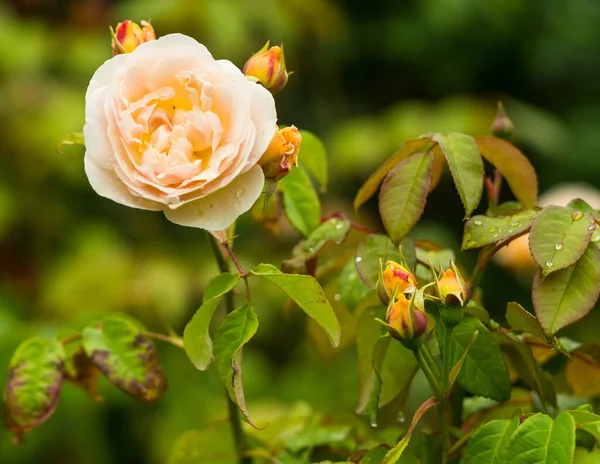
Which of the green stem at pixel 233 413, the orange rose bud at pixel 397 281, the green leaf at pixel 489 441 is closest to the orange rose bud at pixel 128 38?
the green stem at pixel 233 413

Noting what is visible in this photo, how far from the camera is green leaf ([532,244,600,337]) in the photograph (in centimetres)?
56

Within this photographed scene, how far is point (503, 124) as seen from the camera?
76 cm


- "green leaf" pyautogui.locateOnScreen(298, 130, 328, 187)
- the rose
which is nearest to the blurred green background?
"green leaf" pyautogui.locateOnScreen(298, 130, 328, 187)

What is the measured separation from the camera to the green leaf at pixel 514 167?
69 cm

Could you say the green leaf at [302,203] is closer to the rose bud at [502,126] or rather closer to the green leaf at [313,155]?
the green leaf at [313,155]

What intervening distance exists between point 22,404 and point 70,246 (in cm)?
165

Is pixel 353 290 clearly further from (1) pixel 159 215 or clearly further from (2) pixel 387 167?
(1) pixel 159 215

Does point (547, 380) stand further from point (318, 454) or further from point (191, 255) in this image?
point (191, 255)

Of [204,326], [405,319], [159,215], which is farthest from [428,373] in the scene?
[159,215]

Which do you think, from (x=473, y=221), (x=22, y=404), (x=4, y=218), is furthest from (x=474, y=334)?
(x=4, y=218)

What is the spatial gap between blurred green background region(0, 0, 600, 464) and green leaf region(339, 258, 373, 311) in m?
1.08

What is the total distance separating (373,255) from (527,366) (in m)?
0.15

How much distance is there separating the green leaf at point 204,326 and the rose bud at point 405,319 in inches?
4.6

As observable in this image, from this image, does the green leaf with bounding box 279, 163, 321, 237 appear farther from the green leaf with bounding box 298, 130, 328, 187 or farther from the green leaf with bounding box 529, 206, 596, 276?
the green leaf with bounding box 529, 206, 596, 276
